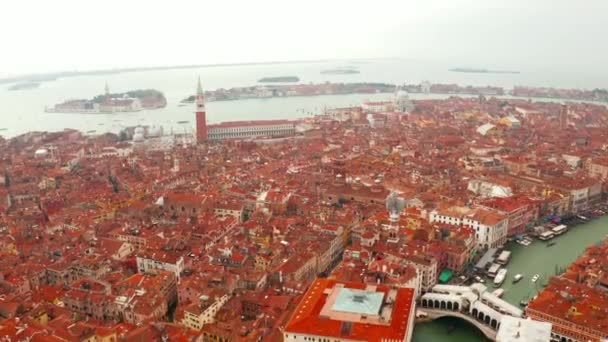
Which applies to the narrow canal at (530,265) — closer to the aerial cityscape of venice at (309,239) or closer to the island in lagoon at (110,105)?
the aerial cityscape of venice at (309,239)

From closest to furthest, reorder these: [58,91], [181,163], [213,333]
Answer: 1. [213,333]
2. [181,163]
3. [58,91]

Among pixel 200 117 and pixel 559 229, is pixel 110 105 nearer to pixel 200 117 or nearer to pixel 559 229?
pixel 200 117

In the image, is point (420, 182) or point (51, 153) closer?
point (420, 182)

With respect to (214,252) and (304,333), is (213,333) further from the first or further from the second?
(214,252)

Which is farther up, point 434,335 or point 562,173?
point 562,173

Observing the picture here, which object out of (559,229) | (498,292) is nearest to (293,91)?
(559,229)

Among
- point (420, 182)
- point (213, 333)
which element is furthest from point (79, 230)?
point (420, 182)

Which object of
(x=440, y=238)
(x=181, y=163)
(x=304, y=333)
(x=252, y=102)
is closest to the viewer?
(x=304, y=333)

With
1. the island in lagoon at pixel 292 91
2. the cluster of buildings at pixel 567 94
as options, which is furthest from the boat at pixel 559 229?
the island in lagoon at pixel 292 91
